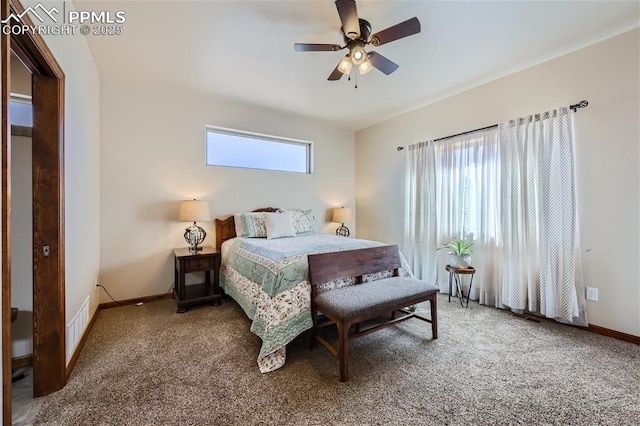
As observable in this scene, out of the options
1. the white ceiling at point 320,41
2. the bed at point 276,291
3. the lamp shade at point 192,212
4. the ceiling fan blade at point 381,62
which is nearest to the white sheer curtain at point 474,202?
the white ceiling at point 320,41

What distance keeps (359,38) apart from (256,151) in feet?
7.95

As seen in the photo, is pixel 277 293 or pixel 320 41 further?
pixel 320 41

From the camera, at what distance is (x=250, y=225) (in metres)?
3.41

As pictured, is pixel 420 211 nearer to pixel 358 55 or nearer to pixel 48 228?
pixel 358 55

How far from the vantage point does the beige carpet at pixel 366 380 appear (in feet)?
4.66

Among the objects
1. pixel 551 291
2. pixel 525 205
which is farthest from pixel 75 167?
pixel 551 291

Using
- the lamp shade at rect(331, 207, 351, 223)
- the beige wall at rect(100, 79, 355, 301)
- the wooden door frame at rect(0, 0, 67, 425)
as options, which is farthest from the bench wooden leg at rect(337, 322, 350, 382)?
the lamp shade at rect(331, 207, 351, 223)

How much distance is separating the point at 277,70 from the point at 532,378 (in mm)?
3430

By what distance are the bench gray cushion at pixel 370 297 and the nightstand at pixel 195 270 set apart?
1.57 meters

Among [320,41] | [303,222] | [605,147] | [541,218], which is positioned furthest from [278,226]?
[605,147]

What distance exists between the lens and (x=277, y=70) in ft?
9.24

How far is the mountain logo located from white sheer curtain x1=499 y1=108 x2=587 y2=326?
3835mm

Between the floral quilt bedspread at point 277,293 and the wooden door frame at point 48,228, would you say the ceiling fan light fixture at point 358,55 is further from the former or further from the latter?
the wooden door frame at point 48,228

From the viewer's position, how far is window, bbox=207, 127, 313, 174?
371cm
